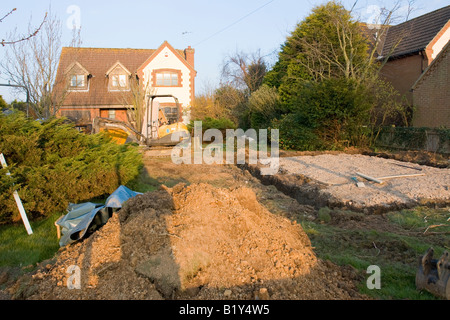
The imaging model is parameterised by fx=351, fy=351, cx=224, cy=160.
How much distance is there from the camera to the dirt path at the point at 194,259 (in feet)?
11.2

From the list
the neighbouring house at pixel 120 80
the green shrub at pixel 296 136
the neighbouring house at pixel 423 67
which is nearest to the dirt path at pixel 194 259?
the green shrub at pixel 296 136

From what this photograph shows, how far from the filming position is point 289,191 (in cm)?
930

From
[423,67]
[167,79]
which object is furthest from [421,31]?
[167,79]

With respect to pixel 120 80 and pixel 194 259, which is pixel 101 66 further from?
pixel 194 259

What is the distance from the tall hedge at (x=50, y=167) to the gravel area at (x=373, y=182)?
5187mm

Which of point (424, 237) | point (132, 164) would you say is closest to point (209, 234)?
point (424, 237)

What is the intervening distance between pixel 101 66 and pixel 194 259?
99.1ft

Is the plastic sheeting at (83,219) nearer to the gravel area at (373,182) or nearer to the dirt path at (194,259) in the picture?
the dirt path at (194,259)

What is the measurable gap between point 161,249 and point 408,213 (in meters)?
5.06

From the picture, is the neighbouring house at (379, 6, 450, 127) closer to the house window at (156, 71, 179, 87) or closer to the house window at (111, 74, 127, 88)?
the house window at (156, 71, 179, 87)

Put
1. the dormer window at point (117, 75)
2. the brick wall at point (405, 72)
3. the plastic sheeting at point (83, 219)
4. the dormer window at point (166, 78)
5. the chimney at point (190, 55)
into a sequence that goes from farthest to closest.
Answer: the chimney at point (190, 55) → the dormer window at point (166, 78) → the dormer window at point (117, 75) → the brick wall at point (405, 72) → the plastic sheeting at point (83, 219)

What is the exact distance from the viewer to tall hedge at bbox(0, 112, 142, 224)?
6.10m

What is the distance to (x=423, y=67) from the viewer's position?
20891mm

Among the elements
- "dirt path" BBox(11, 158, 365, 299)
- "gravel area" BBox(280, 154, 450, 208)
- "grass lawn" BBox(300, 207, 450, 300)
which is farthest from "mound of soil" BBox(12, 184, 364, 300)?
"gravel area" BBox(280, 154, 450, 208)
